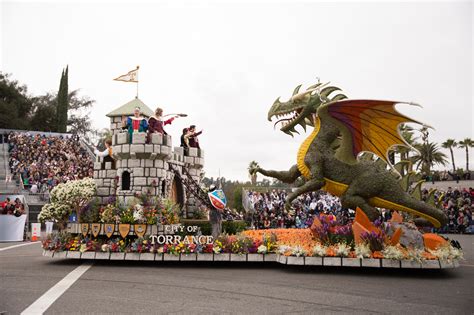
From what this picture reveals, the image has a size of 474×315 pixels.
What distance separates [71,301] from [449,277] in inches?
317

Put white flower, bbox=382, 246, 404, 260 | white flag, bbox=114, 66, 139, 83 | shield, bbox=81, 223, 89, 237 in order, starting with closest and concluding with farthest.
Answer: white flower, bbox=382, 246, 404, 260, shield, bbox=81, 223, 89, 237, white flag, bbox=114, 66, 139, 83

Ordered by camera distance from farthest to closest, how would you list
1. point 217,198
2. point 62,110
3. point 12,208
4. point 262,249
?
1. point 62,110
2. point 12,208
3. point 217,198
4. point 262,249

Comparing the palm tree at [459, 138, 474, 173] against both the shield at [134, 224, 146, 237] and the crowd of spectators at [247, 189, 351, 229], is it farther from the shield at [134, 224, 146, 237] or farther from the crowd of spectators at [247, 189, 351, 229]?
the shield at [134, 224, 146, 237]

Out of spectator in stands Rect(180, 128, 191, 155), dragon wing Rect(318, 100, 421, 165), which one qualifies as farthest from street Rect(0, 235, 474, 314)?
spectator in stands Rect(180, 128, 191, 155)

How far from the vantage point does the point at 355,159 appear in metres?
12.8

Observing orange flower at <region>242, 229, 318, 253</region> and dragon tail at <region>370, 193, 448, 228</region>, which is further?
dragon tail at <region>370, 193, 448, 228</region>

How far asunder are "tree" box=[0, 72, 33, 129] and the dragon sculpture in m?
44.9

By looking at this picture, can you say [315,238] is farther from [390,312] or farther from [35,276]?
[35,276]

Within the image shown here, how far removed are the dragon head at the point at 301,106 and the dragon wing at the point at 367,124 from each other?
3.00ft

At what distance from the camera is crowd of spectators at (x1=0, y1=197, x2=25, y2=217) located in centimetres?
2028

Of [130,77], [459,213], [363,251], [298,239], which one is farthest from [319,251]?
[459,213]

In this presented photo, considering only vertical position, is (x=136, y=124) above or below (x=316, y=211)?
above

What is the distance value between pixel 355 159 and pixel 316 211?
14.1m

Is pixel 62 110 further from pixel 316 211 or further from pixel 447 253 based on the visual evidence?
pixel 447 253
